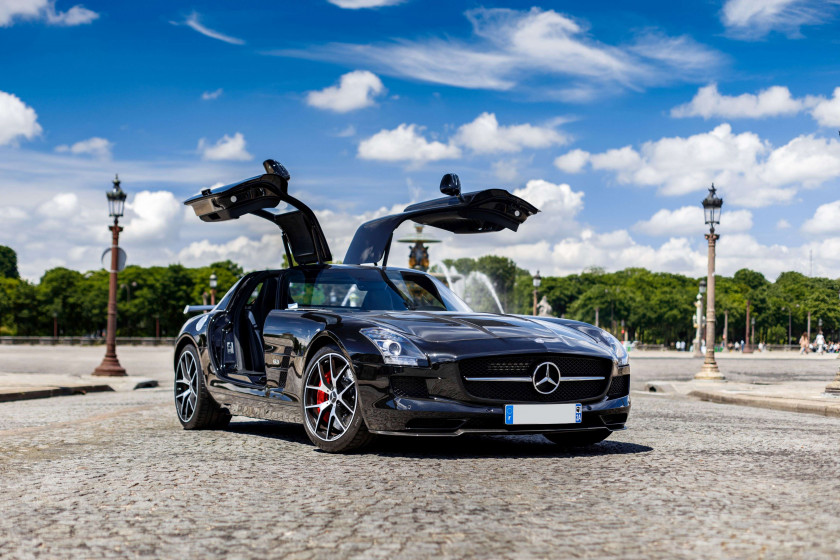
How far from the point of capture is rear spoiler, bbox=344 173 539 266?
908 centimetres

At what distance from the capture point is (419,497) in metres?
4.93

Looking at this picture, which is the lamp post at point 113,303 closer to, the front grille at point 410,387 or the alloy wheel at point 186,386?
the alloy wheel at point 186,386

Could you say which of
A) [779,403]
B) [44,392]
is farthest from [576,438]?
[44,392]

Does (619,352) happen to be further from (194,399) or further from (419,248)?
(419,248)

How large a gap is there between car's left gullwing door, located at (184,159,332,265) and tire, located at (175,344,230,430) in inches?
51.5

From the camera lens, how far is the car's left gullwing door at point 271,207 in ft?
28.1

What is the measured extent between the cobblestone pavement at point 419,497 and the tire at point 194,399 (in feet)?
1.40

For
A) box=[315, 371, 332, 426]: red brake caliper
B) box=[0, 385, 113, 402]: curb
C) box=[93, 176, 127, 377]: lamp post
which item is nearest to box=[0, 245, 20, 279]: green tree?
box=[93, 176, 127, 377]: lamp post

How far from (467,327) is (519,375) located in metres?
0.52

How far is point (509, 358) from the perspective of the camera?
21.3ft

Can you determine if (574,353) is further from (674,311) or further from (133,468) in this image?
(674,311)

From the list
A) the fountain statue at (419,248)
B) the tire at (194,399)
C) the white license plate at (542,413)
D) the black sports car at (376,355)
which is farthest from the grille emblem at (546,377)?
the fountain statue at (419,248)

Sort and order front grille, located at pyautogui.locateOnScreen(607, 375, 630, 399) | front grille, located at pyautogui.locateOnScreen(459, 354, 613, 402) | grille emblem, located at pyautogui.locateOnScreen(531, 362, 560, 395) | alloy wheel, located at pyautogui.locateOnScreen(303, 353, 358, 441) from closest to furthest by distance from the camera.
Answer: front grille, located at pyautogui.locateOnScreen(459, 354, 613, 402) → grille emblem, located at pyautogui.locateOnScreen(531, 362, 560, 395) → alloy wheel, located at pyautogui.locateOnScreen(303, 353, 358, 441) → front grille, located at pyautogui.locateOnScreen(607, 375, 630, 399)

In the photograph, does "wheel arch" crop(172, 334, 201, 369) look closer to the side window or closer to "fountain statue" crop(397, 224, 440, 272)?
the side window
